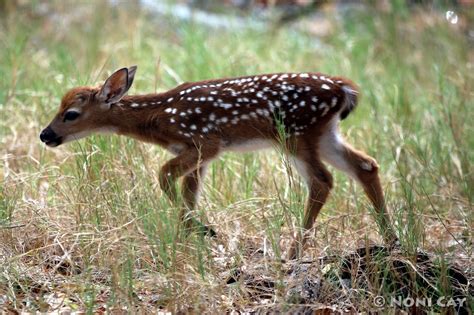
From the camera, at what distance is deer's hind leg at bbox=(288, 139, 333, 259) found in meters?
5.72

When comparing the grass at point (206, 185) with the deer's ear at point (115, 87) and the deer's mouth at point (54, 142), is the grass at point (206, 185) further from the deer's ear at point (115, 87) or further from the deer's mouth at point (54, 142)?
the deer's ear at point (115, 87)

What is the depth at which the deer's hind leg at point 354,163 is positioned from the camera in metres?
5.77

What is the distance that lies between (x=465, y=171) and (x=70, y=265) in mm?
3011

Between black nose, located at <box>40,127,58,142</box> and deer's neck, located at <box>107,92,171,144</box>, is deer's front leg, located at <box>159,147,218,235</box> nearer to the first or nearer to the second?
deer's neck, located at <box>107,92,171,144</box>

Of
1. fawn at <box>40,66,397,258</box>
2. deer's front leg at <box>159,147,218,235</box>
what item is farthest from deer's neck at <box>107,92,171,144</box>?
deer's front leg at <box>159,147,218,235</box>

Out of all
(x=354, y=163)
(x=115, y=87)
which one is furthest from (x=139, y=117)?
(x=354, y=163)

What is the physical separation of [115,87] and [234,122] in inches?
32.4

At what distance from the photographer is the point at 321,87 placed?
5711 millimetres

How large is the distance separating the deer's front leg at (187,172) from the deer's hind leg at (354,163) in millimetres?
697

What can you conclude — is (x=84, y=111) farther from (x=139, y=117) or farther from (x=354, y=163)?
(x=354, y=163)

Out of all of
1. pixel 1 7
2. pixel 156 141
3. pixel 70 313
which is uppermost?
pixel 1 7

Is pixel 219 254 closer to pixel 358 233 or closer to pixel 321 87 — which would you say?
pixel 358 233

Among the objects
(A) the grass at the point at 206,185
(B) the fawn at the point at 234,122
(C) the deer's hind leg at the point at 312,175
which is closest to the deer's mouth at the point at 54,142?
(B) the fawn at the point at 234,122

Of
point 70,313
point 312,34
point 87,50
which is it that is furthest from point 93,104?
point 312,34
